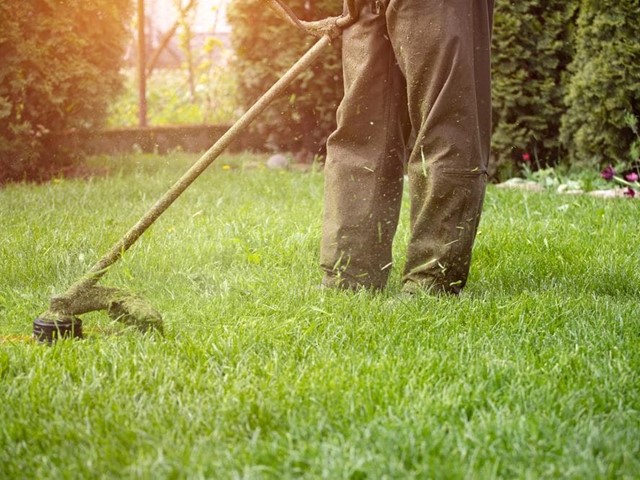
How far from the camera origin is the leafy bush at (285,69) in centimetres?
668

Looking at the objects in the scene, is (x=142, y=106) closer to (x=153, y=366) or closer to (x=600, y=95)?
(x=600, y=95)

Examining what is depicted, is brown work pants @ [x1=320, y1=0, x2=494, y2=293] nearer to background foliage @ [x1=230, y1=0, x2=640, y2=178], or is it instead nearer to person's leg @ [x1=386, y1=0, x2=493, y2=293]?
person's leg @ [x1=386, y1=0, x2=493, y2=293]

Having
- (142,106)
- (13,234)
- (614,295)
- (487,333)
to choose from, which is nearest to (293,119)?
(142,106)

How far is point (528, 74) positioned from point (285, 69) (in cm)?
191

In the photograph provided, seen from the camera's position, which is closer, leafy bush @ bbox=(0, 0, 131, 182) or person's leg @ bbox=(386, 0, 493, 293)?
person's leg @ bbox=(386, 0, 493, 293)

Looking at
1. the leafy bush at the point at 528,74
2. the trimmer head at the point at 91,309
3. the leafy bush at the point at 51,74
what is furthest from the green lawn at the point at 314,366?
the leafy bush at the point at 528,74

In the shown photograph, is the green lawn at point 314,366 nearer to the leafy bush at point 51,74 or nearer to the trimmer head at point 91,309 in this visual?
the trimmer head at point 91,309

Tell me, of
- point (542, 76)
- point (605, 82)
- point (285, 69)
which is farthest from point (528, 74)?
point (285, 69)

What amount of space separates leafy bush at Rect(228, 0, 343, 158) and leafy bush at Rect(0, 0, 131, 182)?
1.06m

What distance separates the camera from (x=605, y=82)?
17.7 feet

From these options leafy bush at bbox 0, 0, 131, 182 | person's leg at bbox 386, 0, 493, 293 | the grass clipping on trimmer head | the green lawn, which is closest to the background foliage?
leafy bush at bbox 0, 0, 131, 182

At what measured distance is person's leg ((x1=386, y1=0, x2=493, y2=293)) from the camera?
2.65 metres

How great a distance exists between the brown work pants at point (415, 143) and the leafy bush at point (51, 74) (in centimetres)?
329

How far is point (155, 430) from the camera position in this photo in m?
1.76
